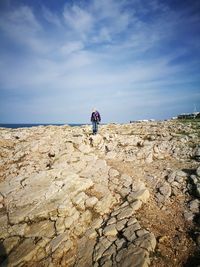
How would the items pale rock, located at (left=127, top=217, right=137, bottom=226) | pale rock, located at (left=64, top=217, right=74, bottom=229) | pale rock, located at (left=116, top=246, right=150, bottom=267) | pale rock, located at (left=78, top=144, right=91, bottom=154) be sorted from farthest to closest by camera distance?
1. pale rock, located at (left=78, top=144, right=91, bottom=154)
2. pale rock, located at (left=64, top=217, right=74, bottom=229)
3. pale rock, located at (left=127, top=217, right=137, bottom=226)
4. pale rock, located at (left=116, top=246, right=150, bottom=267)

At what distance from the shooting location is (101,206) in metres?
13.3

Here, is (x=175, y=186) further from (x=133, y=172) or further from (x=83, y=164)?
(x=83, y=164)

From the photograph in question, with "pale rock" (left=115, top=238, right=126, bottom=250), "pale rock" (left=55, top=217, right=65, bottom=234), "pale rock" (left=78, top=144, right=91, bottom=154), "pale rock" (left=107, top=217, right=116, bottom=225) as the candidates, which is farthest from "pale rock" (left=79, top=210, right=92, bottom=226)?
"pale rock" (left=78, top=144, right=91, bottom=154)

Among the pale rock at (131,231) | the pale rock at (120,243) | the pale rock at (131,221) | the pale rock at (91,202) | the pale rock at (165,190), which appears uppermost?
the pale rock at (165,190)

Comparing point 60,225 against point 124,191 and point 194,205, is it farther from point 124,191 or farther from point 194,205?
point 194,205

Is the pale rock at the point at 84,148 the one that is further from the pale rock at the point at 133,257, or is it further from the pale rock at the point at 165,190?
the pale rock at the point at 133,257

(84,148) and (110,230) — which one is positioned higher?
(84,148)

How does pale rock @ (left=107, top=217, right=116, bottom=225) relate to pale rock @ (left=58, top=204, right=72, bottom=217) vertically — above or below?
below

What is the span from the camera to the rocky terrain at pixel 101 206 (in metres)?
10.0

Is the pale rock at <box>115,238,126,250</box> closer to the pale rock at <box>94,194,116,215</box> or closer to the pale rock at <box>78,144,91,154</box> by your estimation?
the pale rock at <box>94,194,116,215</box>

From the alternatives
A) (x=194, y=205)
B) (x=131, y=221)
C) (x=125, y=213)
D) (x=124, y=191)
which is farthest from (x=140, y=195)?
(x=194, y=205)

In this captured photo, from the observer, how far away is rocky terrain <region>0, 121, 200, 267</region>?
10.0m

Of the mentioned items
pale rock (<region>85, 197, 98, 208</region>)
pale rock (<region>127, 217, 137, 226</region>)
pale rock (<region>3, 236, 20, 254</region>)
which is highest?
pale rock (<region>85, 197, 98, 208</region>)

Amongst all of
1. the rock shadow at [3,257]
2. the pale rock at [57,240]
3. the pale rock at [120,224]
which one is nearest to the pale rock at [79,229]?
the pale rock at [57,240]
